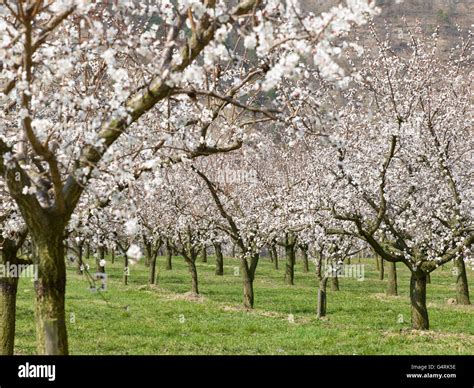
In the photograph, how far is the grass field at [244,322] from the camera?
15984 mm

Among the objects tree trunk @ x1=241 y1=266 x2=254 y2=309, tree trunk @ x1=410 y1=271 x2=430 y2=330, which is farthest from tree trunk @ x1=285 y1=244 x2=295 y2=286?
tree trunk @ x1=410 y1=271 x2=430 y2=330

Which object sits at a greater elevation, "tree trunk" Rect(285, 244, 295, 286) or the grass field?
"tree trunk" Rect(285, 244, 295, 286)

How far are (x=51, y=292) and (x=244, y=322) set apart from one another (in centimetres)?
1347

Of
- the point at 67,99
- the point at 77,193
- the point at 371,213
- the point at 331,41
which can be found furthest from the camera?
the point at 371,213

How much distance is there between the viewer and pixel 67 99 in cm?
690

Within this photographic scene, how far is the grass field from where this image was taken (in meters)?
16.0

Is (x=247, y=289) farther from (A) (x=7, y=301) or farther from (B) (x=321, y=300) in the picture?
(A) (x=7, y=301)

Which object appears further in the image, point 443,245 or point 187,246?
point 187,246

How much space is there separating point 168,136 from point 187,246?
26435 mm

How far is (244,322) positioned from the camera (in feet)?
67.5

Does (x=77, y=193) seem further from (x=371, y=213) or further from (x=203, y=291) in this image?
(x=203, y=291)

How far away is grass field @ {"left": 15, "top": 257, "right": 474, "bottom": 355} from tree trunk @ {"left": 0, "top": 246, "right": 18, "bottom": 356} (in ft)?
7.64

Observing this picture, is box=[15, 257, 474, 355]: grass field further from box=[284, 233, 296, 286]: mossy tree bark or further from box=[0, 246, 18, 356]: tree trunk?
box=[0, 246, 18, 356]: tree trunk

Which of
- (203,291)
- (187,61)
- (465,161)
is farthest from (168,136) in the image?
(203,291)
